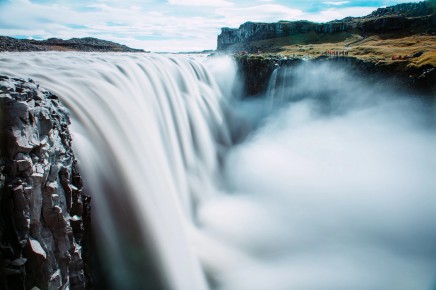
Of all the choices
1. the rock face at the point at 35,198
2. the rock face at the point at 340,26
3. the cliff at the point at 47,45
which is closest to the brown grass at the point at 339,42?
the rock face at the point at 340,26

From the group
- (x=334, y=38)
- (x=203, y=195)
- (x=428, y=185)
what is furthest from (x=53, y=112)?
(x=334, y=38)

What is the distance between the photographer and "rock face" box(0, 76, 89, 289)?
5.64 metres

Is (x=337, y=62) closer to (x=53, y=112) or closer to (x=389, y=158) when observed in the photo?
(x=389, y=158)

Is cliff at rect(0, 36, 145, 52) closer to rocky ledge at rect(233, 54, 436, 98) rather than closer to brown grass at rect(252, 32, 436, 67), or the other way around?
rocky ledge at rect(233, 54, 436, 98)

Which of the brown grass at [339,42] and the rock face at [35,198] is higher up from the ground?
the brown grass at [339,42]

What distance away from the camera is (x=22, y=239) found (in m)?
5.75

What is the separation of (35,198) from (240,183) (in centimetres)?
1528

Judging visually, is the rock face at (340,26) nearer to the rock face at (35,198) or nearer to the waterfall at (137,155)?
the waterfall at (137,155)

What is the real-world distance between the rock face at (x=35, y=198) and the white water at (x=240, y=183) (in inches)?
80.6

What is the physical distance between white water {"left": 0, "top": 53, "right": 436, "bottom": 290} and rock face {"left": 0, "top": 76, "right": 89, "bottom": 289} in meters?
2.05

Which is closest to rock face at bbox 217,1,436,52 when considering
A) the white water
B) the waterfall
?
the white water

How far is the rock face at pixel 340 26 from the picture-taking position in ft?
218

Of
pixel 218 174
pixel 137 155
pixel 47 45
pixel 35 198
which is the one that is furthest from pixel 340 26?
pixel 35 198

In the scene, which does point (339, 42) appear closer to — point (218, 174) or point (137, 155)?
point (218, 174)
